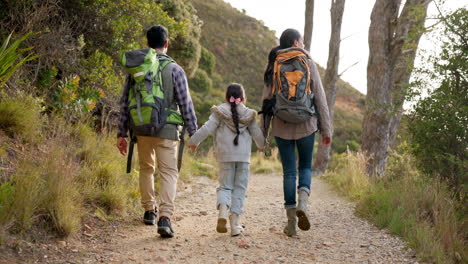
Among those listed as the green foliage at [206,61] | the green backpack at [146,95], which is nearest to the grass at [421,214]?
the green backpack at [146,95]

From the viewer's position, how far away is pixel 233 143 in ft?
17.4

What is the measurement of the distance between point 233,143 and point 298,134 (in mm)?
708

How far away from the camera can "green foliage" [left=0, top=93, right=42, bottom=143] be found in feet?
18.5

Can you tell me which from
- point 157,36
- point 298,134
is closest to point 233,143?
point 298,134

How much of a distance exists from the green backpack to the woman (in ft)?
3.87

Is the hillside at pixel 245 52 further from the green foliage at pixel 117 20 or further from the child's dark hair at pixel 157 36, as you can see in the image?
the child's dark hair at pixel 157 36

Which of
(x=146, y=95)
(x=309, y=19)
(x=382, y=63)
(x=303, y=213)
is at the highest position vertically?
(x=309, y=19)

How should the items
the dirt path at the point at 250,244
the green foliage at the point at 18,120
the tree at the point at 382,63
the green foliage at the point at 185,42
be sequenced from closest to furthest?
the dirt path at the point at 250,244 < the green foliage at the point at 18,120 < the tree at the point at 382,63 < the green foliage at the point at 185,42

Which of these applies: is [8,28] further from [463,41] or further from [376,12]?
[376,12]

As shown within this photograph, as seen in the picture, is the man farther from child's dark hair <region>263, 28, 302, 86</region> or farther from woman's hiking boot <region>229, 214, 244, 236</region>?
child's dark hair <region>263, 28, 302, 86</region>

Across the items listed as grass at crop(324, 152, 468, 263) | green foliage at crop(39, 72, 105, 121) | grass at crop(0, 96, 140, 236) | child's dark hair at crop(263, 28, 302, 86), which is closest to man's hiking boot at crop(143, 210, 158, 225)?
grass at crop(0, 96, 140, 236)

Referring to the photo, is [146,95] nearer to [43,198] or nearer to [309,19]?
[43,198]

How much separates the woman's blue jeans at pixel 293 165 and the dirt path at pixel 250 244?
18.9 inches

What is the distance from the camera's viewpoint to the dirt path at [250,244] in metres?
4.43
